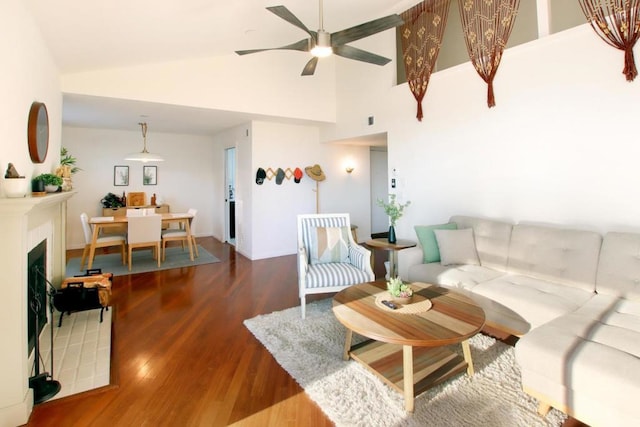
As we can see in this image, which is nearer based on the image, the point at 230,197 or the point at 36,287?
the point at 36,287

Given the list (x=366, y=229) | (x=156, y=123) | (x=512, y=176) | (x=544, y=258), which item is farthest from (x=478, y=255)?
(x=156, y=123)

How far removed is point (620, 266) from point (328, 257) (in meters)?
2.37

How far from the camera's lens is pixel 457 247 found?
325cm

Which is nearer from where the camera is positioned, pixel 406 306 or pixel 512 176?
pixel 406 306

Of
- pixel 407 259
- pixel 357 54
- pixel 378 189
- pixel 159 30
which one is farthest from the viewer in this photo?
pixel 378 189

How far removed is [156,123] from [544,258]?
240 inches

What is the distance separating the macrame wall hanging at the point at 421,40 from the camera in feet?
12.8

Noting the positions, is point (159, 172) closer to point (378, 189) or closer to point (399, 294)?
point (378, 189)

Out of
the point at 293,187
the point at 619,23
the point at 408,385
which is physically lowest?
the point at 408,385

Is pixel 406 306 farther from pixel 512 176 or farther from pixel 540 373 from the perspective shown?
pixel 512 176

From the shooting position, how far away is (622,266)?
91.8 inches

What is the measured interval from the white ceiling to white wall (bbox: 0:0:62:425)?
332mm

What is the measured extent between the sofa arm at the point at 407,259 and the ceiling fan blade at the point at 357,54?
1.87 m

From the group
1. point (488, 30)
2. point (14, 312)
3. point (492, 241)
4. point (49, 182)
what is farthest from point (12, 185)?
point (488, 30)
